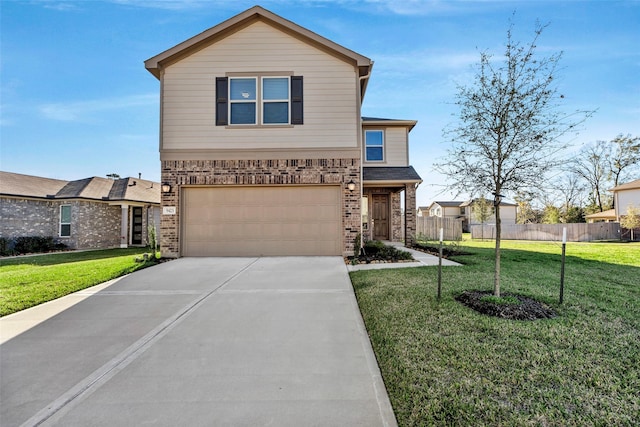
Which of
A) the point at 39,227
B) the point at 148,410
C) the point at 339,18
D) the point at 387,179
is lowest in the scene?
the point at 148,410

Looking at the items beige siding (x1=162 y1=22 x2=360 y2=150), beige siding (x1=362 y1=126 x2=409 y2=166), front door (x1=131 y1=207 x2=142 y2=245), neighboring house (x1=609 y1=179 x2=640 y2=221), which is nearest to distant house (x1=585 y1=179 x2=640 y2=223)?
neighboring house (x1=609 y1=179 x2=640 y2=221)

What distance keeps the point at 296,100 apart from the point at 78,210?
12.7 meters

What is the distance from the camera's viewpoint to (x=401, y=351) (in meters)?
3.10

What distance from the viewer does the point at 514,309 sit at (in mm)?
4223

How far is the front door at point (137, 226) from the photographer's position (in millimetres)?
17172

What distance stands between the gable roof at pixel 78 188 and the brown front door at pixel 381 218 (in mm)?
12150

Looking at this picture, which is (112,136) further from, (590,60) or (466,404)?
(590,60)

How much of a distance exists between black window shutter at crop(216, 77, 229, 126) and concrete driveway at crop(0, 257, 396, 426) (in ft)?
19.2

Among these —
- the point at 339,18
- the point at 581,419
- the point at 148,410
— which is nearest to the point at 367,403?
the point at 581,419

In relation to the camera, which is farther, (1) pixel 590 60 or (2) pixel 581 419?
(1) pixel 590 60

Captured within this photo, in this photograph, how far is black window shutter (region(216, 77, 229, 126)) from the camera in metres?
9.51

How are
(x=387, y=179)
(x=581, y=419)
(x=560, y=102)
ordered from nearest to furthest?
(x=581, y=419), (x=560, y=102), (x=387, y=179)

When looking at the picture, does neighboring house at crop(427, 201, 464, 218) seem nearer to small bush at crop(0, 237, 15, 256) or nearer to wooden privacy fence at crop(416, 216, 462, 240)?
wooden privacy fence at crop(416, 216, 462, 240)

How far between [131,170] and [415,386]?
2234 cm
